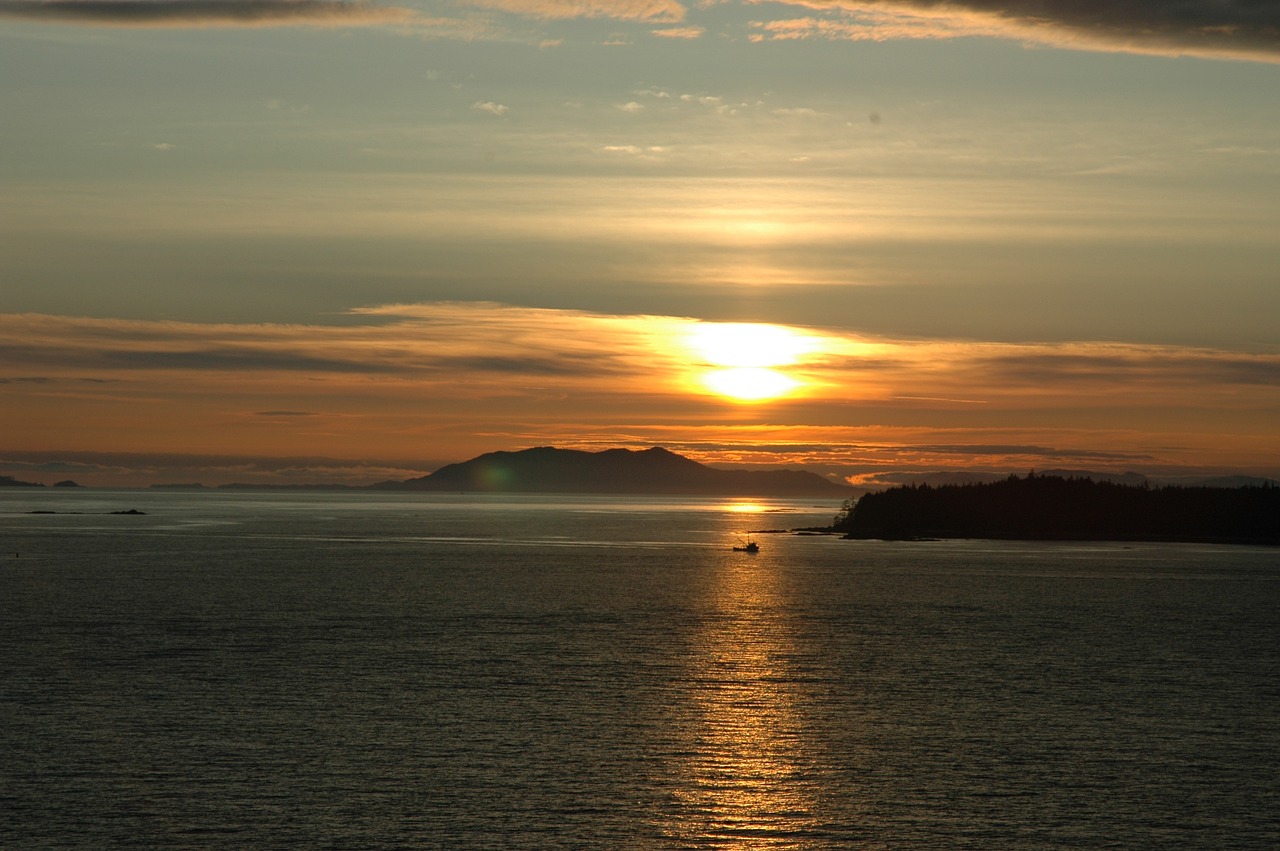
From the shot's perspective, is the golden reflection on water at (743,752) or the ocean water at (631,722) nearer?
the golden reflection on water at (743,752)

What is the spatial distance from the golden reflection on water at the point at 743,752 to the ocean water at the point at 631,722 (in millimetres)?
176

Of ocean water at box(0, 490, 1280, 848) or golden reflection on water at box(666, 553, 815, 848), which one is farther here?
ocean water at box(0, 490, 1280, 848)

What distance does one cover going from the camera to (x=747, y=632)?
277ft

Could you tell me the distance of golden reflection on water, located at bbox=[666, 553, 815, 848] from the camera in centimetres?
3559

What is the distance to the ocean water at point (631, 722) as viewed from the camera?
36094 millimetres

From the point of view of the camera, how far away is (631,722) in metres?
50.4

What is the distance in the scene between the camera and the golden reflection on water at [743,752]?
35.6m

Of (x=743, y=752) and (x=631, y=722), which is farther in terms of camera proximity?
(x=631, y=722)

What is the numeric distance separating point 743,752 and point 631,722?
643 centimetres

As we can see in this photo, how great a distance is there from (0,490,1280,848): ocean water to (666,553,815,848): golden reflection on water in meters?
0.18

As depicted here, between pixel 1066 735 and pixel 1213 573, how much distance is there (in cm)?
11130

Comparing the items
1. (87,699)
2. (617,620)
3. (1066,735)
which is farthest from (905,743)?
(617,620)

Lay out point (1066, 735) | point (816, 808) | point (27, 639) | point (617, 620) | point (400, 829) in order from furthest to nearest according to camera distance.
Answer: point (617, 620) < point (27, 639) < point (1066, 735) < point (816, 808) < point (400, 829)

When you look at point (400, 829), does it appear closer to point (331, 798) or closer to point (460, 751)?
point (331, 798)
